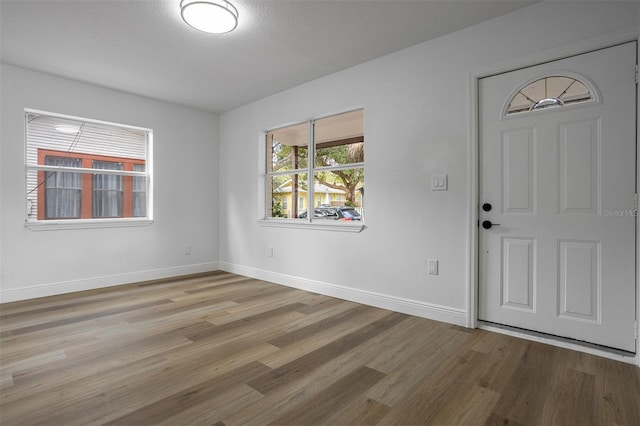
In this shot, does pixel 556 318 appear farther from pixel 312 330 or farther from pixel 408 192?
pixel 312 330

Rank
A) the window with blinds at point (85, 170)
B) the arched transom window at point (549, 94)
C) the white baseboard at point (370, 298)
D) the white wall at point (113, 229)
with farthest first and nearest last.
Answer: the window with blinds at point (85, 170) → the white wall at point (113, 229) → the white baseboard at point (370, 298) → the arched transom window at point (549, 94)

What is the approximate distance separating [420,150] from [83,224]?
4.07m

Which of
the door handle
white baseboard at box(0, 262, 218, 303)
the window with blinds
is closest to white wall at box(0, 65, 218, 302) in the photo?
white baseboard at box(0, 262, 218, 303)

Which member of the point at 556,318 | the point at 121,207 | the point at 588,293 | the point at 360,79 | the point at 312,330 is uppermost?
the point at 360,79

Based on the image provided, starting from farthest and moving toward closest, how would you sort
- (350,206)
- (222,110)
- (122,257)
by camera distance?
(222,110) → (122,257) → (350,206)

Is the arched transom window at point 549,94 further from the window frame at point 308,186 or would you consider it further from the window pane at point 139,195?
the window pane at point 139,195

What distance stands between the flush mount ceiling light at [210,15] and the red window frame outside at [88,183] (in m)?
2.60

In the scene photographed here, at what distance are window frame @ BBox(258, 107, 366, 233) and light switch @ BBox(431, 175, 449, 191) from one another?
0.83 m

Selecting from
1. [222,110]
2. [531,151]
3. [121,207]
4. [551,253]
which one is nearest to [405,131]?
[531,151]

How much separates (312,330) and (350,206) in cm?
152

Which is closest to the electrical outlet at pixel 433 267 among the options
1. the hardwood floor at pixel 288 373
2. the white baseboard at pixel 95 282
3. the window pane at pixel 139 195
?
the hardwood floor at pixel 288 373

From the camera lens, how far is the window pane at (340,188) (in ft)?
12.1

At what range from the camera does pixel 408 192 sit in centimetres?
319

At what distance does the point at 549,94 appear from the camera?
2512 mm
